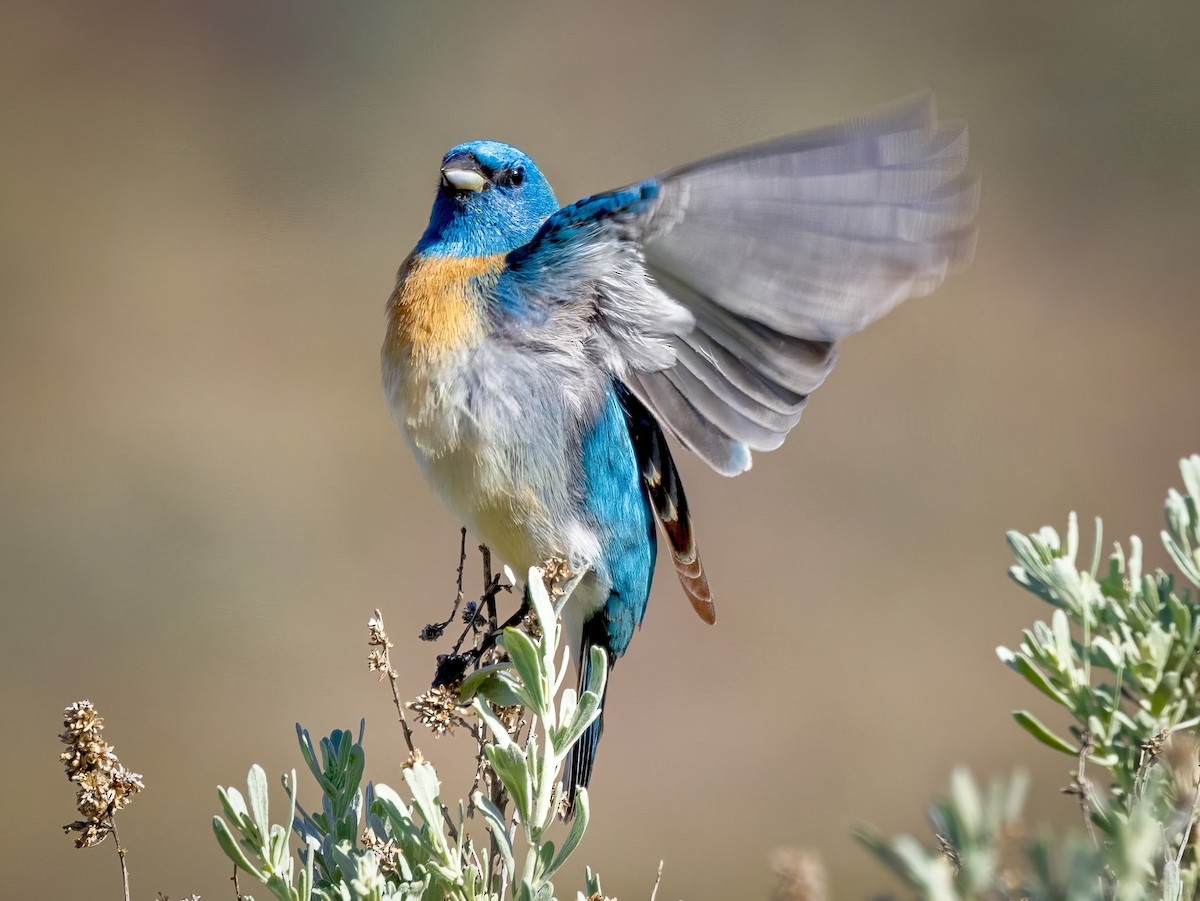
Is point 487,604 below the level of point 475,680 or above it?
above

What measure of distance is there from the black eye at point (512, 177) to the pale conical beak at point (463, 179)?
5 cm

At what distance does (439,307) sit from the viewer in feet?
7.58

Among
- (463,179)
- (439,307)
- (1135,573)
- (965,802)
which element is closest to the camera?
(965,802)

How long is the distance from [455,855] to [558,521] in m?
1.01

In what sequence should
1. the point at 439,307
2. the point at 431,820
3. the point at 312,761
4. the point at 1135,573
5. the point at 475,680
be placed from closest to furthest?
the point at 1135,573 → the point at 431,820 → the point at 312,761 → the point at 475,680 → the point at 439,307

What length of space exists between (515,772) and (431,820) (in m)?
0.10

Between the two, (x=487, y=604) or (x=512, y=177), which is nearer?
(x=487, y=604)

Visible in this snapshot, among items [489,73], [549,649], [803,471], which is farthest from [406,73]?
[549,649]

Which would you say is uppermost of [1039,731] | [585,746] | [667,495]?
[667,495]

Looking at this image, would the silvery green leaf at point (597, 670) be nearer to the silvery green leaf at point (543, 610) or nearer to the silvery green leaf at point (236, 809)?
the silvery green leaf at point (543, 610)

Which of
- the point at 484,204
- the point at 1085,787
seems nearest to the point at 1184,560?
the point at 1085,787

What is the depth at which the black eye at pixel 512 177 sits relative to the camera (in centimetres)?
272

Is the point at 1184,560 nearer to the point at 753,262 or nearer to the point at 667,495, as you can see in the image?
the point at 753,262

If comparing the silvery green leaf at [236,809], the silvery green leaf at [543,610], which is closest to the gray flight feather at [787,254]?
the silvery green leaf at [543,610]
